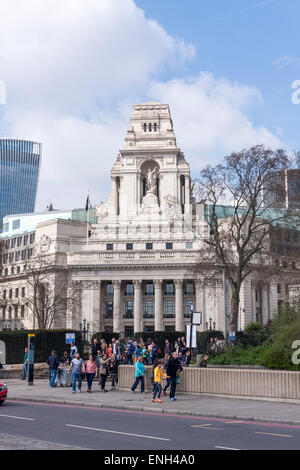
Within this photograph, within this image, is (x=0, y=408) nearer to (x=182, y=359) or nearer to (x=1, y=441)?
(x=1, y=441)

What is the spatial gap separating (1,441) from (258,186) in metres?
39.3

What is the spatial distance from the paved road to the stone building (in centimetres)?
6518

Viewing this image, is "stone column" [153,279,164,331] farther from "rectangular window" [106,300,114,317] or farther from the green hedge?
the green hedge

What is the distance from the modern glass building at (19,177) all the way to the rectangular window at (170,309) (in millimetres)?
98947

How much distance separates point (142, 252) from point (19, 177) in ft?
357

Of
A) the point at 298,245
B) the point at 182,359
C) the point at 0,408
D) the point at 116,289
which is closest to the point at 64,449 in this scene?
the point at 0,408

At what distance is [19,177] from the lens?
194750mm

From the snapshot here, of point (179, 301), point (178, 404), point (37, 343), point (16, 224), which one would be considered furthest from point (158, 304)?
point (178, 404)

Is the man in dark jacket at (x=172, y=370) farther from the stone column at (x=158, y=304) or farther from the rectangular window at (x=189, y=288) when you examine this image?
the rectangular window at (x=189, y=288)

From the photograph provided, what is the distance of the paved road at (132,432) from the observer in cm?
1497

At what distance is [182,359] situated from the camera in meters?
34.6

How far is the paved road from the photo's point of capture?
589 inches
